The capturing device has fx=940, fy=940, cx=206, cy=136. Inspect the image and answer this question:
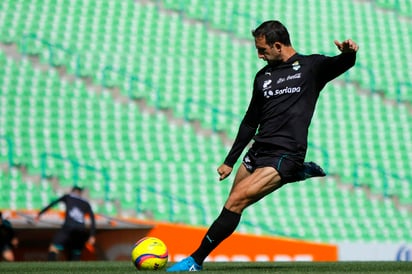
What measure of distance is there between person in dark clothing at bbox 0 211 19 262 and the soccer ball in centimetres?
672

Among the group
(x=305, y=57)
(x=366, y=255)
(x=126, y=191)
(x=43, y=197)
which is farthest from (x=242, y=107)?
(x=305, y=57)

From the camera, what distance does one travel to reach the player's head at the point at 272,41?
740cm

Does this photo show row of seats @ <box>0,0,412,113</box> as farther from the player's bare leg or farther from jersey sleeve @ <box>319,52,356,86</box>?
the player's bare leg

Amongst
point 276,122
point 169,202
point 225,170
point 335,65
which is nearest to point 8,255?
point 169,202

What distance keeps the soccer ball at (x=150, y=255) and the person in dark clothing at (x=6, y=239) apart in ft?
22.1

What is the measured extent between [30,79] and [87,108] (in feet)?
4.79

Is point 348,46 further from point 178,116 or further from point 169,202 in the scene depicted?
point 178,116

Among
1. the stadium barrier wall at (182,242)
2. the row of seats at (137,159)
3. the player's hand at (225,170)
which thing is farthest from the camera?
the row of seats at (137,159)

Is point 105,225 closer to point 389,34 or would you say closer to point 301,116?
point 301,116

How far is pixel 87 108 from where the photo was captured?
1888 centimetres

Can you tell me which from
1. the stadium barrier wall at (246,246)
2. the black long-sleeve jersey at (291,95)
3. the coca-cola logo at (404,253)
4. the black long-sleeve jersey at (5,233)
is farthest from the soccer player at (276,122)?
the stadium barrier wall at (246,246)

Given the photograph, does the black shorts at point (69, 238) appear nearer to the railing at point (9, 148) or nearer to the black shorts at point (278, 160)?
the railing at point (9, 148)

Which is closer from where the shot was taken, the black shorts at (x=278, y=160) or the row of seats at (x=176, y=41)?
the black shorts at (x=278, y=160)

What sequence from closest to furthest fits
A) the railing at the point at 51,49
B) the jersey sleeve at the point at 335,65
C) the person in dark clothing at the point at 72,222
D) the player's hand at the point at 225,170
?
the jersey sleeve at the point at 335,65, the player's hand at the point at 225,170, the person in dark clothing at the point at 72,222, the railing at the point at 51,49
